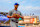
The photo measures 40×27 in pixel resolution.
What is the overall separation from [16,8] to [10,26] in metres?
0.62

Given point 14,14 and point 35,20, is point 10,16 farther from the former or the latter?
point 35,20

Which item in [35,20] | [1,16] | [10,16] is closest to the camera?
[10,16]

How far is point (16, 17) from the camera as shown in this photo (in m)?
3.35

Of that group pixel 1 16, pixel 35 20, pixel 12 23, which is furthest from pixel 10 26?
pixel 35 20

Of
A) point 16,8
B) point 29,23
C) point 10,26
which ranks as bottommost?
point 29,23

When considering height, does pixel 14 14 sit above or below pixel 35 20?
above

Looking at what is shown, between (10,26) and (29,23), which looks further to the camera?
(29,23)

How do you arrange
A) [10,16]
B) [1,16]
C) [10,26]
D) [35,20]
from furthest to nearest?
[35,20] < [1,16] < [10,26] < [10,16]

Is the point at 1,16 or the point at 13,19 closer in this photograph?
the point at 13,19

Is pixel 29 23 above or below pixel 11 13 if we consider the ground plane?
below

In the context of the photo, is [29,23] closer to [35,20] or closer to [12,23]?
[35,20]

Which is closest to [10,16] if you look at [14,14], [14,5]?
[14,14]

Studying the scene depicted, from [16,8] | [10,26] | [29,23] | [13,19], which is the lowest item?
[29,23]

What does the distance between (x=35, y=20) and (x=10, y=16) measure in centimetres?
6244
